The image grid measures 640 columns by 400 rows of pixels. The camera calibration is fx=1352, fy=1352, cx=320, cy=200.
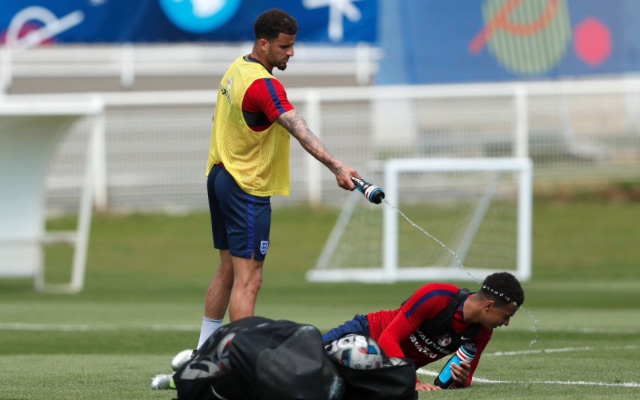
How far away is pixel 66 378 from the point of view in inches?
335

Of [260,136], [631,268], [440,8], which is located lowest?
[631,268]

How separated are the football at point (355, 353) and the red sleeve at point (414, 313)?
3.25 ft

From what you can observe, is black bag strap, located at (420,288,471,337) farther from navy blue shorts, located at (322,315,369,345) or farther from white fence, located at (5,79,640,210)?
white fence, located at (5,79,640,210)

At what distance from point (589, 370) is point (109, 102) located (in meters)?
16.1

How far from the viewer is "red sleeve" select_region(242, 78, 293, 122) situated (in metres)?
8.29

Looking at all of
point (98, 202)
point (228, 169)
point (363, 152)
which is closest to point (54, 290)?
point (98, 202)

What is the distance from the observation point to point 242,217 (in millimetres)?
8531

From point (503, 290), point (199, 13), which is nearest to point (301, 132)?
point (503, 290)

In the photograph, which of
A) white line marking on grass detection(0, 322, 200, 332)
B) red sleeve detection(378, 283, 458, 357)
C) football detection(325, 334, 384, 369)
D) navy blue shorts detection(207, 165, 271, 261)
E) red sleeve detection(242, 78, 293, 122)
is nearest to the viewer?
football detection(325, 334, 384, 369)

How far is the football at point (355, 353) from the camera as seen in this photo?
264 inches

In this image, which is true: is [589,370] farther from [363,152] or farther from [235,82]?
[363,152]

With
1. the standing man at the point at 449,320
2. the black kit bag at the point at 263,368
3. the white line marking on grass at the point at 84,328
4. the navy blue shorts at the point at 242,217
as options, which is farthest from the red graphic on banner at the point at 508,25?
the black kit bag at the point at 263,368

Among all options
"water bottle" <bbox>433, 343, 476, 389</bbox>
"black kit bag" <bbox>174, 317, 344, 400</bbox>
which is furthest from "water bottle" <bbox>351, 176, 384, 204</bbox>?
"black kit bag" <bbox>174, 317, 344, 400</bbox>

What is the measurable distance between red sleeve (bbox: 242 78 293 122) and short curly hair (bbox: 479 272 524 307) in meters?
1.67
